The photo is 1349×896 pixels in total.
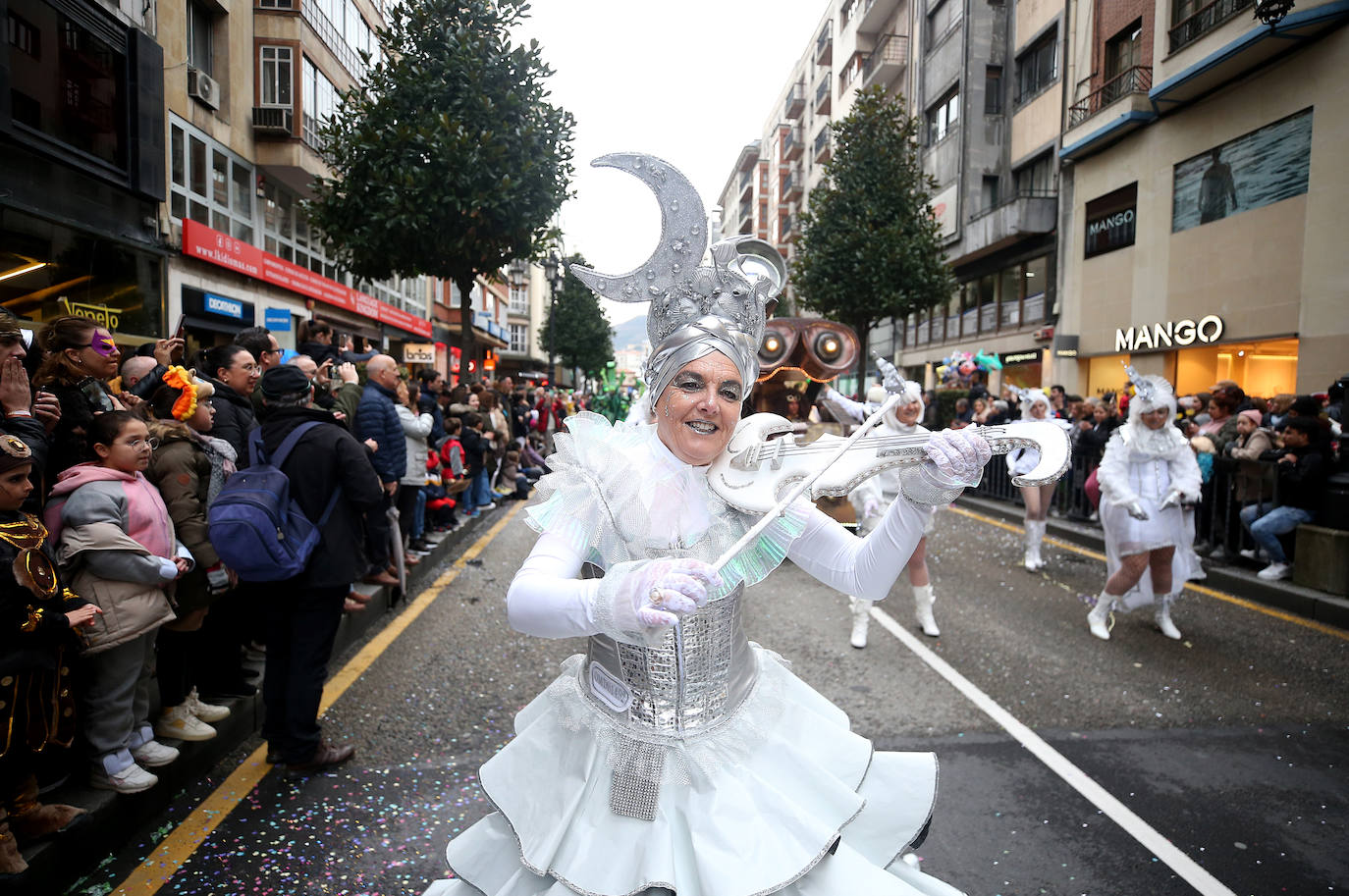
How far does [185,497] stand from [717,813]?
334 centimetres

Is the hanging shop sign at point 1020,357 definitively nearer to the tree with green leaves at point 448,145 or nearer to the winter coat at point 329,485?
the tree with green leaves at point 448,145

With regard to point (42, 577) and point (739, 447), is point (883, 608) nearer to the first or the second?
point (739, 447)

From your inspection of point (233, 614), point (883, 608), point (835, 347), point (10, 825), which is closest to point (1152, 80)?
point (835, 347)

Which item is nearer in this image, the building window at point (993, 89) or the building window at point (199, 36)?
the building window at point (199, 36)

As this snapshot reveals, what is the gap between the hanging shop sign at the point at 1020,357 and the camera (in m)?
23.2

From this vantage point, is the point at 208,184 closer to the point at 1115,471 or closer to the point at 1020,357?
the point at 1115,471

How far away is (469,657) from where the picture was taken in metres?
5.41

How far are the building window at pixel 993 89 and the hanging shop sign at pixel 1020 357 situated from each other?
333 inches

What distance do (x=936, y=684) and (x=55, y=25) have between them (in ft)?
46.6

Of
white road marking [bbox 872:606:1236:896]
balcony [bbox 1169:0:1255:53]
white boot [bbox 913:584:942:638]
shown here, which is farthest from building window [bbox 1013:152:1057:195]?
white road marking [bbox 872:606:1236:896]

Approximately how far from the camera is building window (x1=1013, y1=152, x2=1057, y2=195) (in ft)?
76.6

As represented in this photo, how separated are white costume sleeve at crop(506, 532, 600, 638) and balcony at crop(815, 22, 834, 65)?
50011 mm

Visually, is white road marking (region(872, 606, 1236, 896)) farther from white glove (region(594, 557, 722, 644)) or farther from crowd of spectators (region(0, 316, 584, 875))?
crowd of spectators (region(0, 316, 584, 875))

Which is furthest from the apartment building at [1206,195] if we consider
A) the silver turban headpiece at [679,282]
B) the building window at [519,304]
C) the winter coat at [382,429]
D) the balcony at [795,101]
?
the building window at [519,304]
